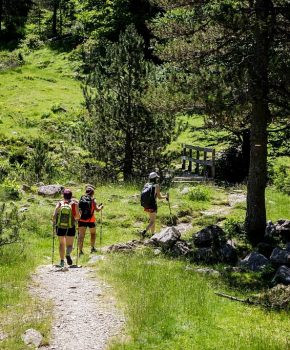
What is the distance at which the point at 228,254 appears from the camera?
13.7 metres

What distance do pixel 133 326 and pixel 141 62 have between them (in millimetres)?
14305

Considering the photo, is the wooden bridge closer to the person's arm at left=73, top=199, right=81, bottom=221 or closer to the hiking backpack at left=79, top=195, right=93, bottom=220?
the hiking backpack at left=79, top=195, right=93, bottom=220

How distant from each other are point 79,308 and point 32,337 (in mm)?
1513

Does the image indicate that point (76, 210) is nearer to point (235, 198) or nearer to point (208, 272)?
point (208, 272)

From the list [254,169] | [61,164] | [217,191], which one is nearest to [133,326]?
[254,169]

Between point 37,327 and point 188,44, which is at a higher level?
point 188,44

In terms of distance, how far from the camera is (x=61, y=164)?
1017 inches

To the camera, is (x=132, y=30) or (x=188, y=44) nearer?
(x=188, y=44)

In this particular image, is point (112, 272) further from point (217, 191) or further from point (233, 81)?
point (217, 191)

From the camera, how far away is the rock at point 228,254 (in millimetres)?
13646

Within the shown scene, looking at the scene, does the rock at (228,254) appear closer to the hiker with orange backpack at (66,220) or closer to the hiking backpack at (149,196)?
the hiking backpack at (149,196)

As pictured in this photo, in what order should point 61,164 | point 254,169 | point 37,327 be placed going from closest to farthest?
point 37,327
point 254,169
point 61,164

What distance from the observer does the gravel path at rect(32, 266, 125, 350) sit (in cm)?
830

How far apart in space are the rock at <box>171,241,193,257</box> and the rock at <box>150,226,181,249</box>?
0.17 metres
